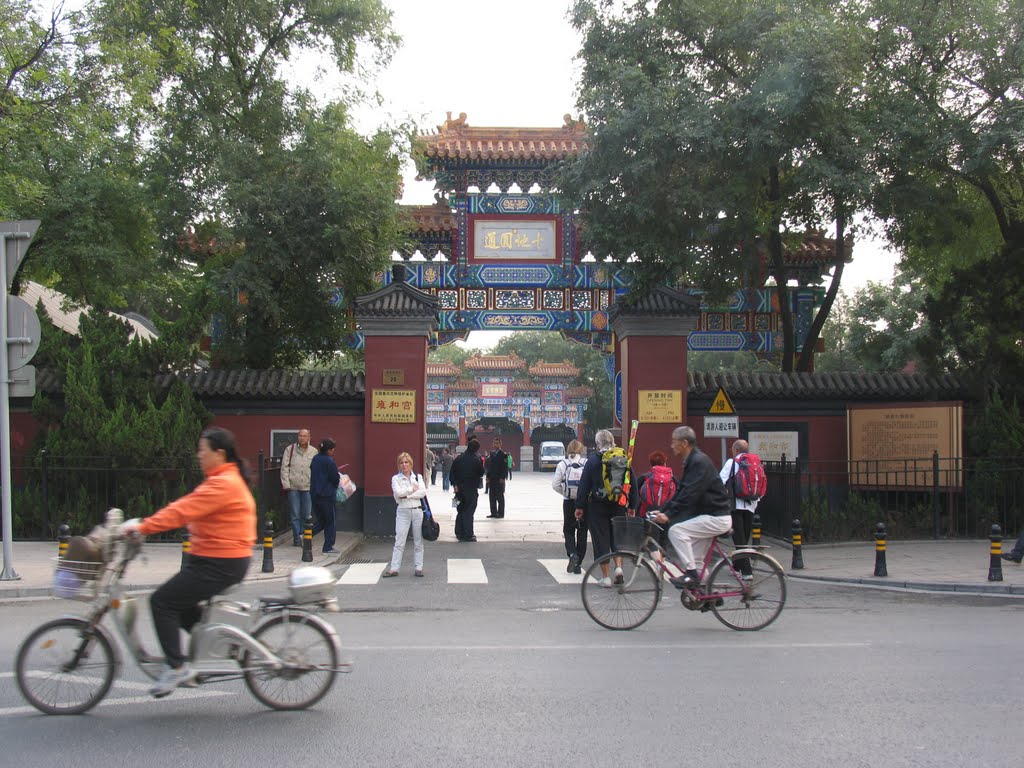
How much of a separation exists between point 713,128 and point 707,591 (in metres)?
9.42

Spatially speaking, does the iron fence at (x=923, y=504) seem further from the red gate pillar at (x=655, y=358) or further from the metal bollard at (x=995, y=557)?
the metal bollard at (x=995, y=557)

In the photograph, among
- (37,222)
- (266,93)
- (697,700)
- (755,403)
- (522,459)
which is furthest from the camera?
(522,459)

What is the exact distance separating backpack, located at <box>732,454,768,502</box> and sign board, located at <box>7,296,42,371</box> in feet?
28.5

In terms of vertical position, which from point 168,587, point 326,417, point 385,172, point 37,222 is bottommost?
point 168,587

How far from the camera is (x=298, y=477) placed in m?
14.9

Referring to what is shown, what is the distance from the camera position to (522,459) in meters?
61.5

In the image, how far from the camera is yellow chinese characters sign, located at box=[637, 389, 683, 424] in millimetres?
18281

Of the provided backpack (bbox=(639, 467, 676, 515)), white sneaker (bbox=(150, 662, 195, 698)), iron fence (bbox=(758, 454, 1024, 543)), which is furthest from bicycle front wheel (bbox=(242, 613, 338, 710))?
iron fence (bbox=(758, 454, 1024, 543))

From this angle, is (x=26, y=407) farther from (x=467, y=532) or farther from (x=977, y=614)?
(x=977, y=614)

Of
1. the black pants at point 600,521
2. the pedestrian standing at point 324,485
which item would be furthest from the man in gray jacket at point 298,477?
A: the black pants at point 600,521

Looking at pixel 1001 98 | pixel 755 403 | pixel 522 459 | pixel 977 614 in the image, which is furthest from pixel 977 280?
pixel 522 459

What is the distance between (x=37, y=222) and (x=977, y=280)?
48.7 ft

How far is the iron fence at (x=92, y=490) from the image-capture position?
15.5m

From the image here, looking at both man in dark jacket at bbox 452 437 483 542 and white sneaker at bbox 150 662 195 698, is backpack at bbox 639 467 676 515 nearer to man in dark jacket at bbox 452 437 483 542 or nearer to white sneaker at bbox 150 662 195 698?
man in dark jacket at bbox 452 437 483 542
